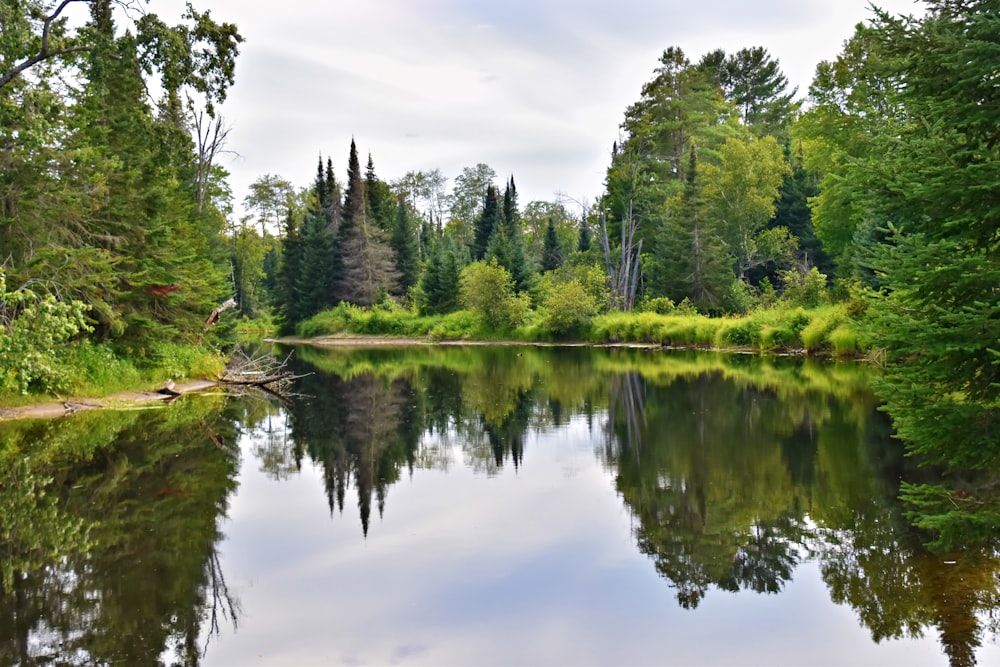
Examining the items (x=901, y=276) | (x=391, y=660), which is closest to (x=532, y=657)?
(x=391, y=660)

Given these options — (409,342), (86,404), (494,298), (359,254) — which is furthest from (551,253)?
(86,404)

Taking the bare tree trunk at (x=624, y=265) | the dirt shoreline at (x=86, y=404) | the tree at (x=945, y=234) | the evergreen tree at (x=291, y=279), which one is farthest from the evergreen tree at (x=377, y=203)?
the tree at (x=945, y=234)

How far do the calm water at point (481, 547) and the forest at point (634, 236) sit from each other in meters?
1.16

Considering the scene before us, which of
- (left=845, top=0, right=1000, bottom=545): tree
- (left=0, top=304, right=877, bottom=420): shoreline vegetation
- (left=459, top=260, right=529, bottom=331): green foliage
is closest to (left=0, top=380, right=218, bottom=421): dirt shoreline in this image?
(left=0, top=304, right=877, bottom=420): shoreline vegetation

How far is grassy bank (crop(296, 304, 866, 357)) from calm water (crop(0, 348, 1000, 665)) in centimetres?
656

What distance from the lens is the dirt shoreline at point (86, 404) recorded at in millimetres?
17625

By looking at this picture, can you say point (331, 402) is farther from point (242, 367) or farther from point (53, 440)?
point (53, 440)

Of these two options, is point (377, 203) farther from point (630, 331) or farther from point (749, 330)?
point (749, 330)

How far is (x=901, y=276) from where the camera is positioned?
742cm

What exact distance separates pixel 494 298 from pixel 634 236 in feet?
37.2

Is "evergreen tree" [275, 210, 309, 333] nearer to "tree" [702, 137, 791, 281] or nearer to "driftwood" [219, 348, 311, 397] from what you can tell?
"tree" [702, 137, 791, 281]

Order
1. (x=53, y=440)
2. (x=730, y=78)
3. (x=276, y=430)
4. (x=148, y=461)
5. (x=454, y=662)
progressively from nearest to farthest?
1. (x=454, y=662)
2. (x=148, y=461)
3. (x=53, y=440)
4. (x=276, y=430)
5. (x=730, y=78)

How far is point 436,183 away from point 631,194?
4239 centimetres

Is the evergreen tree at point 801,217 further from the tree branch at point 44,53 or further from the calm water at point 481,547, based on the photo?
the tree branch at point 44,53
